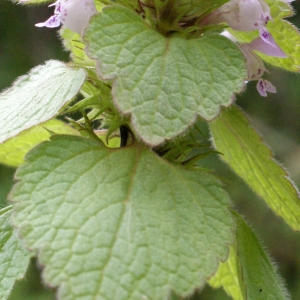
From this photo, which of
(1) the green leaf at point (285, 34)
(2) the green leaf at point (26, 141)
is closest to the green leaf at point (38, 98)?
(2) the green leaf at point (26, 141)

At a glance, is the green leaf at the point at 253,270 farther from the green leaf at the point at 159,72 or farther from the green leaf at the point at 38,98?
the green leaf at the point at 38,98

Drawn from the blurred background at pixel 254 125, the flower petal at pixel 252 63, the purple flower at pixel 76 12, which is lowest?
the blurred background at pixel 254 125

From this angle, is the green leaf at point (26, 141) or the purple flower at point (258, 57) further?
the green leaf at point (26, 141)

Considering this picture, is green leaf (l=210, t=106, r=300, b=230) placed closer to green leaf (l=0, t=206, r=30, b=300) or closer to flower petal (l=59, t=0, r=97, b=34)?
flower petal (l=59, t=0, r=97, b=34)

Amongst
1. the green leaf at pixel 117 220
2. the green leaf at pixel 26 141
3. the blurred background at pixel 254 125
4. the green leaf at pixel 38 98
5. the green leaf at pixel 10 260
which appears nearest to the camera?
the green leaf at pixel 117 220

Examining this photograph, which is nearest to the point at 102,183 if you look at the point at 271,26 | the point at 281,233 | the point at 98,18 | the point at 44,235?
the point at 44,235

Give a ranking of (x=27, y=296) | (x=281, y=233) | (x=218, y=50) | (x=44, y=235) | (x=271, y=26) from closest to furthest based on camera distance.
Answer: (x=44, y=235), (x=218, y=50), (x=271, y=26), (x=27, y=296), (x=281, y=233)

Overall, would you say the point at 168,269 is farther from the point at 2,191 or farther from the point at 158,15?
the point at 2,191

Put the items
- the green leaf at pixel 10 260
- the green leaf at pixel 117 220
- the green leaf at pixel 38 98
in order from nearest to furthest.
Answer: the green leaf at pixel 117 220 → the green leaf at pixel 38 98 → the green leaf at pixel 10 260

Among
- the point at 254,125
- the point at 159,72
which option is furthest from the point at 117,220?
the point at 254,125
